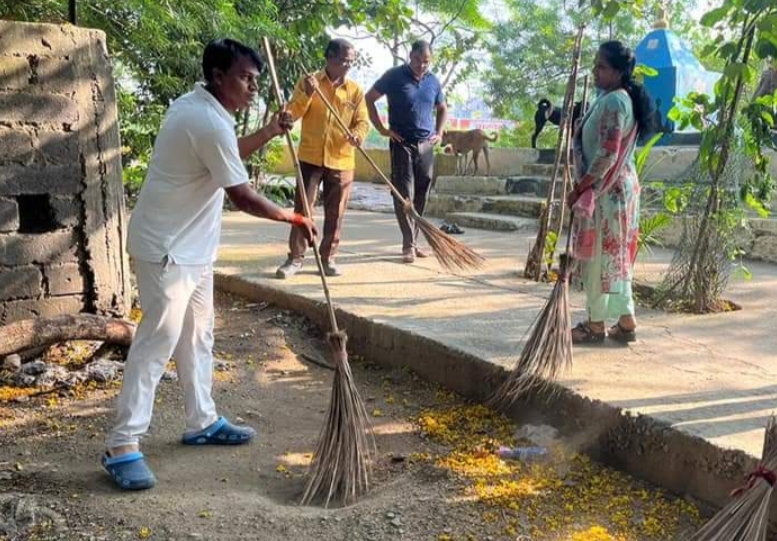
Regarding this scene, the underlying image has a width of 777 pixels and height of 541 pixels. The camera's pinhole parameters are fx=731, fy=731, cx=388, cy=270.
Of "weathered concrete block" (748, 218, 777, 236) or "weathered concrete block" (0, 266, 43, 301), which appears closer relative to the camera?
"weathered concrete block" (0, 266, 43, 301)

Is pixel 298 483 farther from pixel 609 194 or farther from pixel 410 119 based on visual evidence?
pixel 410 119

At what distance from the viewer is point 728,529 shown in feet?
6.50

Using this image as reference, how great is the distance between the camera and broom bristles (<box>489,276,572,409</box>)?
3.26 metres

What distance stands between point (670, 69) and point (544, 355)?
25.8 ft

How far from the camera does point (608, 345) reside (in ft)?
12.5

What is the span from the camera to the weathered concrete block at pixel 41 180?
3.82m

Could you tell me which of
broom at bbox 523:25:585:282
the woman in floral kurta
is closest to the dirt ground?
the woman in floral kurta

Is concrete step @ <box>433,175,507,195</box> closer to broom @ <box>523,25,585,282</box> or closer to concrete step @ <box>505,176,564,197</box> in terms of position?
concrete step @ <box>505,176,564,197</box>

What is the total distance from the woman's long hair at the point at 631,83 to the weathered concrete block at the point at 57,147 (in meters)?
2.83

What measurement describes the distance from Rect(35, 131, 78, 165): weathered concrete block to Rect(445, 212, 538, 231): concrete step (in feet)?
16.6

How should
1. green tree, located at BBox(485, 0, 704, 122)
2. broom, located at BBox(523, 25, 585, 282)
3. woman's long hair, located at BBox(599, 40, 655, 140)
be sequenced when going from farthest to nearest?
green tree, located at BBox(485, 0, 704, 122), broom, located at BBox(523, 25, 585, 282), woman's long hair, located at BBox(599, 40, 655, 140)

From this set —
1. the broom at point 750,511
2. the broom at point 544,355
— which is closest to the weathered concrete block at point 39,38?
the broom at point 544,355

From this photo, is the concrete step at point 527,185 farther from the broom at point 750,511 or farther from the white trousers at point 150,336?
the broom at point 750,511

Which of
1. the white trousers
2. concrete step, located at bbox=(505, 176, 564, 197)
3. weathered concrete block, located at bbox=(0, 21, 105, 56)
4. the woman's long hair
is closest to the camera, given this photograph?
the white trousers
